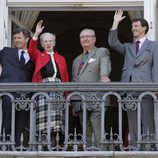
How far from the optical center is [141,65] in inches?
428

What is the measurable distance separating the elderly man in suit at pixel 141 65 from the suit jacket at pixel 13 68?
1200mm

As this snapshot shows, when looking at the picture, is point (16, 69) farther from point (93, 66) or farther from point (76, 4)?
point (76, 4)

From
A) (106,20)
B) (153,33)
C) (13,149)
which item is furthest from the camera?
(106,20)

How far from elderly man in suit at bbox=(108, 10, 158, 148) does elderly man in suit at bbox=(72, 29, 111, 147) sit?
24 cm

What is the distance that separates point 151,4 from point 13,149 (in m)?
3.03

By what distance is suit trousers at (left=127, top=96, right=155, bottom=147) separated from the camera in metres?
10.7

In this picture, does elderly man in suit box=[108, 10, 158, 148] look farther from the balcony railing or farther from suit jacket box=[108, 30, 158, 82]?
the balcony railing

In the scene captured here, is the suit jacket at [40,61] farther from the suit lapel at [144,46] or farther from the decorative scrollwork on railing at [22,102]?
the suit lapel at [144,46]

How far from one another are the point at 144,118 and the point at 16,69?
1845 mm

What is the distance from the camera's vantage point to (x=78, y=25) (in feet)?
57.0

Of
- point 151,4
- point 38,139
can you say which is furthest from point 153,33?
point 38,139

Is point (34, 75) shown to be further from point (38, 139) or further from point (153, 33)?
point (153, 33)

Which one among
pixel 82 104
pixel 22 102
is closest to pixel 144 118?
pixel 82 104

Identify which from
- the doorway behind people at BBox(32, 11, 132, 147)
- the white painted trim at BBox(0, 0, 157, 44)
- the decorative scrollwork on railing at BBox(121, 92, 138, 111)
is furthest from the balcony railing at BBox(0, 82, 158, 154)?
the doorway behind people at BBox(32, 11, 132, 147)
